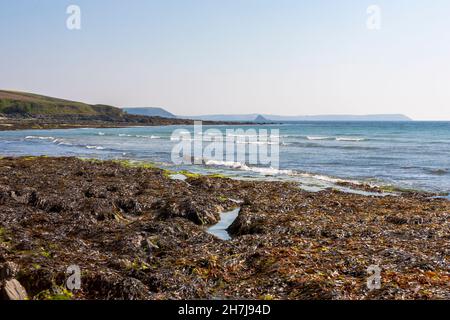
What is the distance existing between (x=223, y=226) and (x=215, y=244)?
11.4 ft

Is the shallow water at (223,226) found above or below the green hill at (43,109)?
below

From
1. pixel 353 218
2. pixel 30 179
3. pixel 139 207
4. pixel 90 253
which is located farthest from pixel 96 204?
pixel 353 218

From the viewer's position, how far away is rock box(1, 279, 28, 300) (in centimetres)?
763

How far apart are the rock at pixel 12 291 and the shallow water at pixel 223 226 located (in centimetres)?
763

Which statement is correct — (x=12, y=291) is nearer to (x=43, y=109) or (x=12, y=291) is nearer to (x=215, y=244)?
(x=215, y=244)

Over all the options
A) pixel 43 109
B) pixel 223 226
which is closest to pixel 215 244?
pixel 223 226

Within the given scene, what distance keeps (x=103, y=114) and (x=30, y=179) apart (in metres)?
171

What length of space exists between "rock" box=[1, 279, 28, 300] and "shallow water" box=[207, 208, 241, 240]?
7.63 m

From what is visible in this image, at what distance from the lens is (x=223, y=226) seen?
16.5 m

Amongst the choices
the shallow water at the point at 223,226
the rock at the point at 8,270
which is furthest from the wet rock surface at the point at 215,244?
the shallow water at the point at 223,226

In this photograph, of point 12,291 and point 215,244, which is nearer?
point 12,291

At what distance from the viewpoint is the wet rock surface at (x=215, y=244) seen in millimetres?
9391

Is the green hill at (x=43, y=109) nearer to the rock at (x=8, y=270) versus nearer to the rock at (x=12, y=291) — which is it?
the rock at (x=8, y=270)
